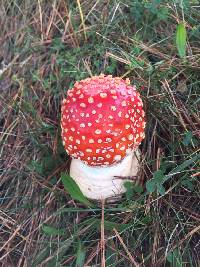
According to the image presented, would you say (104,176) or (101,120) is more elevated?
(101,120)

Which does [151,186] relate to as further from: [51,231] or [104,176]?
[51,231]

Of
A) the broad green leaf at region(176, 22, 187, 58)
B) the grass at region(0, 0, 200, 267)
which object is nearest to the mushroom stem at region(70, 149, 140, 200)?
the grass at region(0, 0, 200, 267)

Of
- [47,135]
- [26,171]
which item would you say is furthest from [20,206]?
[47,135]

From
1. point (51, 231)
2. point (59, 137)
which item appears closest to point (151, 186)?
point (51, 231)

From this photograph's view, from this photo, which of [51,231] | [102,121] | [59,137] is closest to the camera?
[102,121]

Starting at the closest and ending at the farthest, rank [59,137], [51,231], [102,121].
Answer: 1. [102,121]
2. [51,231]
3. [59,137]

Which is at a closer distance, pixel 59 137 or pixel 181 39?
pixel 181 39

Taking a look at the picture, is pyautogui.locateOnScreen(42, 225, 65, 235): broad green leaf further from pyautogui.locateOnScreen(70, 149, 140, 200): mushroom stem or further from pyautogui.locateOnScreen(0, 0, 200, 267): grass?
pyautogui.locateOnScreen(70, 149, 140, 200): mushroom stem
